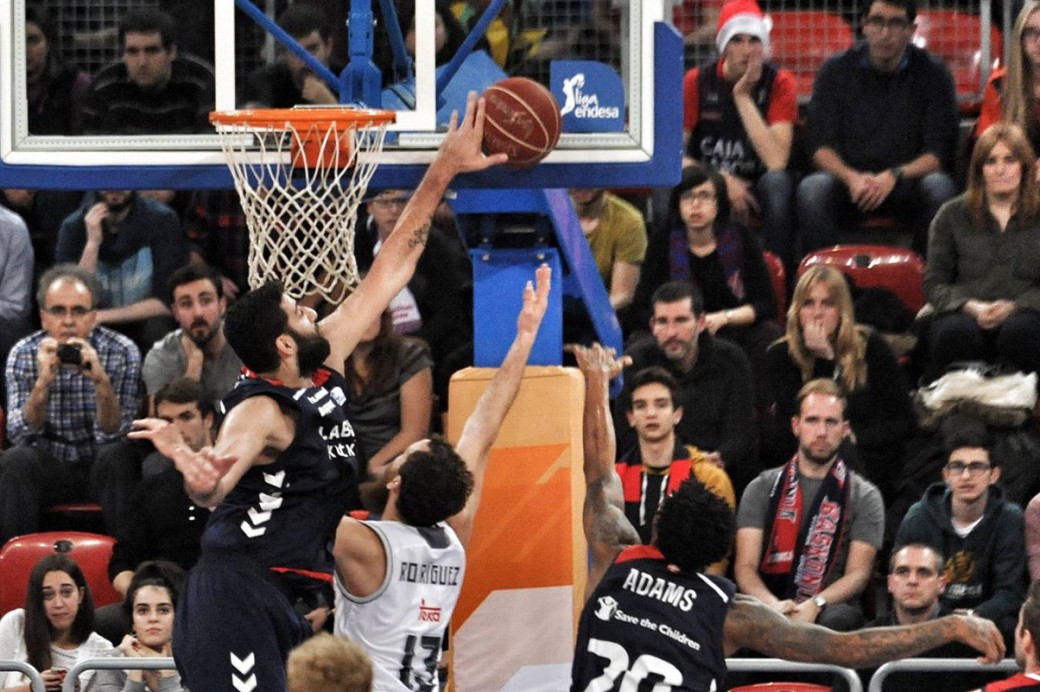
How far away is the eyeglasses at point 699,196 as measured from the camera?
29.5ft

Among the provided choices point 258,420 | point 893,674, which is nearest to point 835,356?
point 893,674

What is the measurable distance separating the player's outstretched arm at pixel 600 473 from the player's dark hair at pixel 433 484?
627 mm

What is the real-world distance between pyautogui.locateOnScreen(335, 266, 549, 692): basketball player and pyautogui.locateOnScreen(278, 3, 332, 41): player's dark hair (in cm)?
283

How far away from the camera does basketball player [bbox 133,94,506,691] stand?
19.1 ft

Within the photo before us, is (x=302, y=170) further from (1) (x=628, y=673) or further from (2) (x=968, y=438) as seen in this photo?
(2) (x=968, y=438)

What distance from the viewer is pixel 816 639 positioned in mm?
5926

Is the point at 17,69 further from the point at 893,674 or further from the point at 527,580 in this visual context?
the point at 893,674

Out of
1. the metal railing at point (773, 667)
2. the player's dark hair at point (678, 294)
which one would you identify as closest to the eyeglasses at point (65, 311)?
the player's dark hair at point (678, 294)

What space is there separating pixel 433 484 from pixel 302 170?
1.29 metres

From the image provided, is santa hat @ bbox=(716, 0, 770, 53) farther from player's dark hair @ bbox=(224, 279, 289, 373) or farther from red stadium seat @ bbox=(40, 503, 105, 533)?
player's dark hair @ bbox=(224, 279, 289, 373)

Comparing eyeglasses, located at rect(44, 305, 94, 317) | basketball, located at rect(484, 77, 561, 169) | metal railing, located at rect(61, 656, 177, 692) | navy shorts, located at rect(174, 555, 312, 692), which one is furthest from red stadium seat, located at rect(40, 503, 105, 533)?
basketball, located at rect(484, 77, 561, 169)

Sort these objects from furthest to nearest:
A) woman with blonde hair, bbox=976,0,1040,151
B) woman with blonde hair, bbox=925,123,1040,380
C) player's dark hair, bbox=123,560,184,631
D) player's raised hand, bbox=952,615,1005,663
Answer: woman with blonde hair, bbox=976,0,1040,151 → woman with blonde hair, bbox=925,123,1040,380 → player's dark hair, bbox=123,560,184,631 → player's raised hand, bbox=952,615,1005,663

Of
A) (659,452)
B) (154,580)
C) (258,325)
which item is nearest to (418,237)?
(258,325)

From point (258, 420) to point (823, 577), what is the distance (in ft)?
9.78
